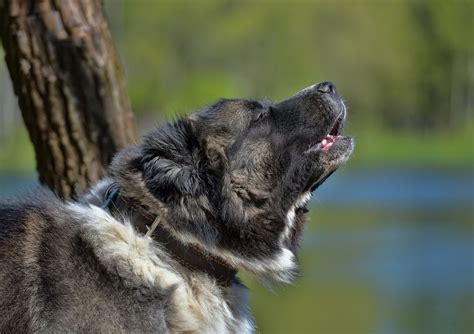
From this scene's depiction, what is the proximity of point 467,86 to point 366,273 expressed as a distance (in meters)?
46.6

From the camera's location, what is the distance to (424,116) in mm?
59750

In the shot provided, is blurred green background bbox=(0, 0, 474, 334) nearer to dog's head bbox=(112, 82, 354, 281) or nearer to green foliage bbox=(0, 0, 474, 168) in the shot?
green foliage bbox=(0, 0, 474, 168)

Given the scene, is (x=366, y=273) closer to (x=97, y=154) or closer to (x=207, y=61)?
(x=97, y=154)

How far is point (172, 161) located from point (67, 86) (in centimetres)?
151

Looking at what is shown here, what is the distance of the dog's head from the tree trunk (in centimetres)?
116

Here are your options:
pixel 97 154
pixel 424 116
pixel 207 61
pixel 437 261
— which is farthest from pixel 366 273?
pixel 424 116

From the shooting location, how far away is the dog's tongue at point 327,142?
5.03 meters

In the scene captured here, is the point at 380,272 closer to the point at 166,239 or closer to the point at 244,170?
the point at 244,170

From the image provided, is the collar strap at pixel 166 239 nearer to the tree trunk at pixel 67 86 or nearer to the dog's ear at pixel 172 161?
the dog's ear at pixel 172 161

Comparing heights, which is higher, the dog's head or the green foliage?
the green foliage

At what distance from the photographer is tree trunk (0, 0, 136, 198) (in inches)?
228

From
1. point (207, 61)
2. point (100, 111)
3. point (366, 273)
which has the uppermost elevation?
point (207, 61)

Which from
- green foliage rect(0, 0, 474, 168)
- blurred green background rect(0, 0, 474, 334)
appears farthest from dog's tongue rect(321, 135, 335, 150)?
green foliage rect(0, 0, 474, 168)

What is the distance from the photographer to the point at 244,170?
4.91 meters
